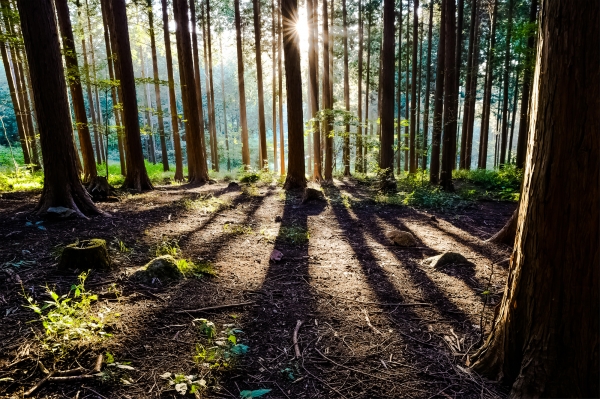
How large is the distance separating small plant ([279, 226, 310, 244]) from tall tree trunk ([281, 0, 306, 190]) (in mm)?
4628

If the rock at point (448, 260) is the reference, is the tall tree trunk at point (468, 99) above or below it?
above

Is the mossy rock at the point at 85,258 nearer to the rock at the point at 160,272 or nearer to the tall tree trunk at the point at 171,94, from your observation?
the rock at the point at 160,272

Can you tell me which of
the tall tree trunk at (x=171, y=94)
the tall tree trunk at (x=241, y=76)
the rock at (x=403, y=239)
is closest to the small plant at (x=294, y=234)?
the rock at (x=403, y=239)

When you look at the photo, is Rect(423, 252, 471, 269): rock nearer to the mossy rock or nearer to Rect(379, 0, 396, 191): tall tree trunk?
the mossy rock

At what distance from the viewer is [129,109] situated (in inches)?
404

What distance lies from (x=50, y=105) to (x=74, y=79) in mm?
3506

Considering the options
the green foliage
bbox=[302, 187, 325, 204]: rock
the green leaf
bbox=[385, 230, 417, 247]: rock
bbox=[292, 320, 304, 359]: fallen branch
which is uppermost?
the green foliage

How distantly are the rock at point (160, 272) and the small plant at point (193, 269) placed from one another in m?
0.08

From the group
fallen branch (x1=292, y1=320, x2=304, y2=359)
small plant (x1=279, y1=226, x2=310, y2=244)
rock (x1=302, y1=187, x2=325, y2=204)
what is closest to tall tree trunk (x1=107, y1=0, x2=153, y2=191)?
rock (x1=302, y1=187, x2=325, y2=204)

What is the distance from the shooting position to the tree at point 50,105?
18.6 feet

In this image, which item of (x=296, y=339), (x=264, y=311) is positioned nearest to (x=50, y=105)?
(x=264, y=311)

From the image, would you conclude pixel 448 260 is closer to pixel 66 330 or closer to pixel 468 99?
pixel 66 330

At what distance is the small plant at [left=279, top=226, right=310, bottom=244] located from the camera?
5886mm

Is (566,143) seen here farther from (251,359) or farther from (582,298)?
(251,359)
